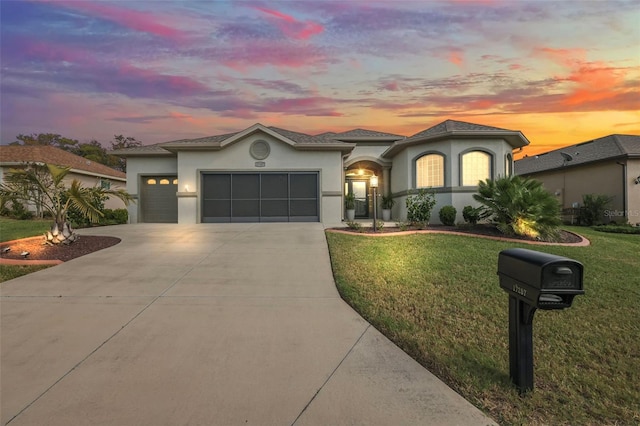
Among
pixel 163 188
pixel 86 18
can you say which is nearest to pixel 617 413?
pixel 86 18

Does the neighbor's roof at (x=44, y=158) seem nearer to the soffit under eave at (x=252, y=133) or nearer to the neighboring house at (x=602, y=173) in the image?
the soffit under eave at (x=252, y=133)

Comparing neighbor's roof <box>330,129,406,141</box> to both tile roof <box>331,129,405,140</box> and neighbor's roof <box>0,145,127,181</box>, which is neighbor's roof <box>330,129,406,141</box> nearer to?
tile roof <box>331,129,405,140</box>

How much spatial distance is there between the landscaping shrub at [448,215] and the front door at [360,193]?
6061 mm

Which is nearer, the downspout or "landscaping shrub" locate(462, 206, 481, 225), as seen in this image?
"landscaping shrub" locate(462, 206, 481, 225)

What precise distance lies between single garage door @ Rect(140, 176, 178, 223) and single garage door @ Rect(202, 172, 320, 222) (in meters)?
2.55

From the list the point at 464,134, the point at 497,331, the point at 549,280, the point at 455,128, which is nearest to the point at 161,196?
the point at 455,128

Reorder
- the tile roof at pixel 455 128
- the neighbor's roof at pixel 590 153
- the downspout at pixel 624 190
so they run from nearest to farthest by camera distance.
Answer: the tile roof at pixel 455 128 < the downspout at pixel 624 190 < the neighbor's roof at pixel 590 153

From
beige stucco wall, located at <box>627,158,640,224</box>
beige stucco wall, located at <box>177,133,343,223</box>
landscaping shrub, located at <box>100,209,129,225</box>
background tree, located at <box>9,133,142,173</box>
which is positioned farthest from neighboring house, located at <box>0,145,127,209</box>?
beige stucco wall, located at <box>627,158,640,224</box>

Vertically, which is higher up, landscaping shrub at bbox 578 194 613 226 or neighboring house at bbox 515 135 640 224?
neighboring house at bbox 515 135 640 224

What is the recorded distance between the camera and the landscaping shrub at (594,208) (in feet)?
53.6

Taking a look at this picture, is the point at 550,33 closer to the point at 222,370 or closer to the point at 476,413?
the point at 476,413

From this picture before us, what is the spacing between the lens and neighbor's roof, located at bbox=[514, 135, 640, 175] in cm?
1674

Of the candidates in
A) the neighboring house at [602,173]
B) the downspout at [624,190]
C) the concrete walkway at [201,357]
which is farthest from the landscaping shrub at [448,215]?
the downspout at [624,190]

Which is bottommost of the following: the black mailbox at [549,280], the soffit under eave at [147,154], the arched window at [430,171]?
the black mailbox at [549,280]
